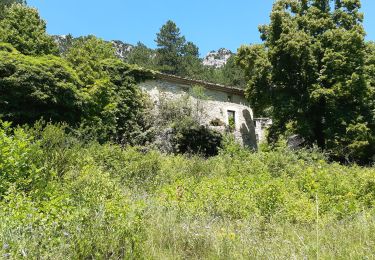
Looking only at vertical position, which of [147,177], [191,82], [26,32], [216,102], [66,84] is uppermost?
[26,32]

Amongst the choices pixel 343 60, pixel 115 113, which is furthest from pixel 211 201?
pixel 343 60

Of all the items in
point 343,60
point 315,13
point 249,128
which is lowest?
point 249,128

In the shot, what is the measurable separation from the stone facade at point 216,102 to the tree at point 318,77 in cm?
206

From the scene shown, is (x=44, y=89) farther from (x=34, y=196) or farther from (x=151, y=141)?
(x=34, y=196)

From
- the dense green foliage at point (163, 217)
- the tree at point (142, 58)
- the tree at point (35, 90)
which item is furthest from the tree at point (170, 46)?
the dense green foliage at point (163, 217)

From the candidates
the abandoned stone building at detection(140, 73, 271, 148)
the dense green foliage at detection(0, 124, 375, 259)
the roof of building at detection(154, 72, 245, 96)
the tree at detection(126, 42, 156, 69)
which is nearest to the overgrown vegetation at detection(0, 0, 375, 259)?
the dense green foliage at detection(0, 124, 375, 259)

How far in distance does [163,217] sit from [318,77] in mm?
20154

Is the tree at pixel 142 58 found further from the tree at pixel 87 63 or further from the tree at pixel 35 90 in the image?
the tree at pixel 35 90

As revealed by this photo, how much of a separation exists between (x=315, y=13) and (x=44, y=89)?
17670 millimetres

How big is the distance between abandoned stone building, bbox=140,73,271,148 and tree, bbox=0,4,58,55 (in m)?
6.16

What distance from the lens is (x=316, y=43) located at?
2345 centimetres

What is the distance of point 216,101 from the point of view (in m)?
26.2

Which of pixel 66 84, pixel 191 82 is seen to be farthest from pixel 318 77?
pixel 66 84

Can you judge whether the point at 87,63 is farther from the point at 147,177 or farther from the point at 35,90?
the point at 147,177
